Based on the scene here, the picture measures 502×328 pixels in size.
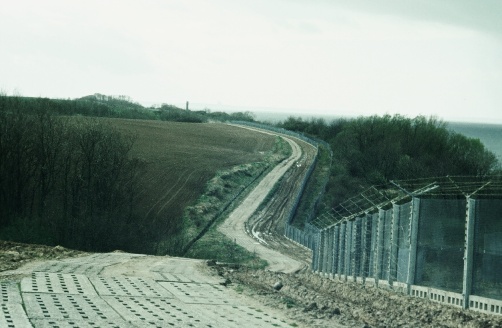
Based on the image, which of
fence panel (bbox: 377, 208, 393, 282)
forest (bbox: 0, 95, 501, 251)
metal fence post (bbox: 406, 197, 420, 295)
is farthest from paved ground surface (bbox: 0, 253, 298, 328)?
forest (bbox: 0, 95, 501, 251)

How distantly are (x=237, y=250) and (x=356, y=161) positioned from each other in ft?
131

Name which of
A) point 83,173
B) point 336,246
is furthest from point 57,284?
point 83,173

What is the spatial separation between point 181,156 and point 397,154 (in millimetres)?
28660

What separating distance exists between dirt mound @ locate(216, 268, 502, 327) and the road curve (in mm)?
23873

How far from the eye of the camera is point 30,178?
75.2m

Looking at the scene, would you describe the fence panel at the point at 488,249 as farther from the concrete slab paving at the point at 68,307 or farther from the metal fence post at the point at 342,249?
the metal fence post at the point at 342,249

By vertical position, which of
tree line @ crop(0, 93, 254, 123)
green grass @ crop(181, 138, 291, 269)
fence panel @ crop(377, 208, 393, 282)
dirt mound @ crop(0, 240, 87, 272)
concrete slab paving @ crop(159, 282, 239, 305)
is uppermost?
tree line @ crop(0, 93, 254, 123)

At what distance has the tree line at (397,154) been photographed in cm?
8012

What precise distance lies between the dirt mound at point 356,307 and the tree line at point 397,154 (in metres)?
49.7

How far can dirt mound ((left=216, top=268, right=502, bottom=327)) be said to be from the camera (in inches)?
688

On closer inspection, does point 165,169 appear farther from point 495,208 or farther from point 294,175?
point 495,208

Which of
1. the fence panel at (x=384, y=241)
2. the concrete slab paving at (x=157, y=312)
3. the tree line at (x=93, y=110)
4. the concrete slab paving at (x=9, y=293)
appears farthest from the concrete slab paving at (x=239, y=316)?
the tree line at (x=93, y=110)

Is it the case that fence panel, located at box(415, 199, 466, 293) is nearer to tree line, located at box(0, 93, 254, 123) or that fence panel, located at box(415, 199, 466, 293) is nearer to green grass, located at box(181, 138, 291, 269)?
green grass, located at box(181, 138, 291, 269)

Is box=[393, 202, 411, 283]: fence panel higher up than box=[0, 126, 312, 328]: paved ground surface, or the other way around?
box=[393, 202, 411, 283]: fence panel
